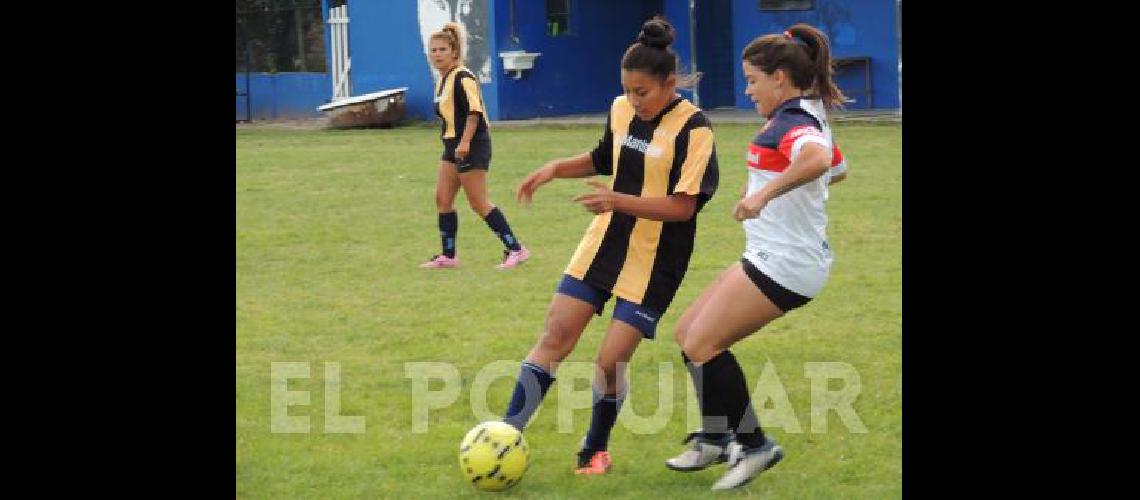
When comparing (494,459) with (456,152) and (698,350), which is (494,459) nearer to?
(698,350)

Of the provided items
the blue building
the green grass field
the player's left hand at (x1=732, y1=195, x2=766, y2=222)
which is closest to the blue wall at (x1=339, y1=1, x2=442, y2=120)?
the blue building

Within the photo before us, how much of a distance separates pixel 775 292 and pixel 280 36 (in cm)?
2786

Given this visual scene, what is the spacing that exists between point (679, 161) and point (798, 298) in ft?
2.53

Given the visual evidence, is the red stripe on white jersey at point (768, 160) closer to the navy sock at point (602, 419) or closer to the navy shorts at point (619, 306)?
the navy shorts at point (619, 306)

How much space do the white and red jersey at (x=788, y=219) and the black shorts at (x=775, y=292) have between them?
0.02m

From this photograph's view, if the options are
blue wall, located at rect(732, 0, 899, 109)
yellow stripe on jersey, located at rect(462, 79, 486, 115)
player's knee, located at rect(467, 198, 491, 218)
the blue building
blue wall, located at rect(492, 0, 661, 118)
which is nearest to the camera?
yellow stripe on jersey, located at rect(462, 79, 486, 115)

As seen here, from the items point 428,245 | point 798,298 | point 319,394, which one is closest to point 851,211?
point 428,245

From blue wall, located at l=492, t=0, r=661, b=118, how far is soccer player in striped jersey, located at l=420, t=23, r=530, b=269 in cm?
1627

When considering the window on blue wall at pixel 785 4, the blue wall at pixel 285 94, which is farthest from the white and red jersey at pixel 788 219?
the blue wall at pixel 285 94

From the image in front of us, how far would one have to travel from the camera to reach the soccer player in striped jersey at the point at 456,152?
12.7 metres

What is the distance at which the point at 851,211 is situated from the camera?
50.2 feet

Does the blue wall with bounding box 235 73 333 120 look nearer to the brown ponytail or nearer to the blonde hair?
the blonde hair

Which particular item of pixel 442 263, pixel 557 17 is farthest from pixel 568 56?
pixel 442 263

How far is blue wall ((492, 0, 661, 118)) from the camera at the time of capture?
2922 cm
